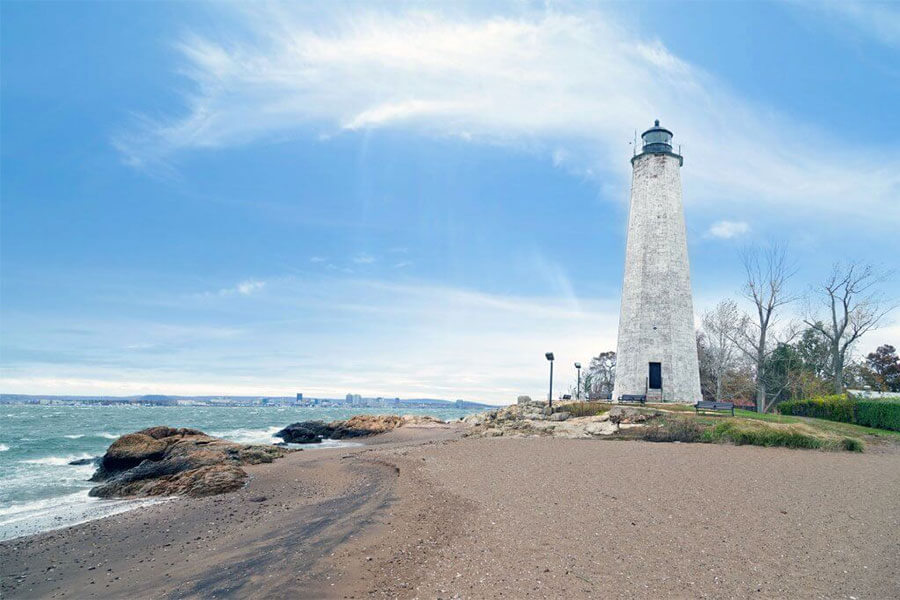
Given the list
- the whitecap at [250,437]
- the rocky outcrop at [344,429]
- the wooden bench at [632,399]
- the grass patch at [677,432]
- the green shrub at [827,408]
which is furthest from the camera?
the rocky outcrop at [344,429]

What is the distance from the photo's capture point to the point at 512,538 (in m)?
7.58

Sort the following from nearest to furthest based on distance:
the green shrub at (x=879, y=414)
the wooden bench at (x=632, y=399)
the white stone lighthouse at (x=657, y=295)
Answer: the green shrub at (x=879, y=414), the wooden bench at (x=632, y=399), the white stone lighthouse at (x=657, y=295)

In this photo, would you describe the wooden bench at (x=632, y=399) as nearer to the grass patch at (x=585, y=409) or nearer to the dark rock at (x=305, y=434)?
the grass patch at (x=585, y=409)

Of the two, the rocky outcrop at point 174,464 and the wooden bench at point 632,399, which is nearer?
the rocky outcrop at point 174,464

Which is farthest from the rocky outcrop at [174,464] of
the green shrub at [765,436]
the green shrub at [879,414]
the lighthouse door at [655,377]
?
the green shrub at [879,414]

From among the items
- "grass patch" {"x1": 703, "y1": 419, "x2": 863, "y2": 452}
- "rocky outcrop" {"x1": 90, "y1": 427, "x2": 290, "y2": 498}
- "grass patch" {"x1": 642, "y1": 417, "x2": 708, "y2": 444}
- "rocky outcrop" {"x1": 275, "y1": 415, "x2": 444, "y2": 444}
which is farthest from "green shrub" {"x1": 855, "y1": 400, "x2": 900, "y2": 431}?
"rocky outcrop" {"x1": 275, "y1": 415, "x2": 444, "y2": 444}

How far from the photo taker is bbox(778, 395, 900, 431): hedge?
23797mm

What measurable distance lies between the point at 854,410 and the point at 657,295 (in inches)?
412

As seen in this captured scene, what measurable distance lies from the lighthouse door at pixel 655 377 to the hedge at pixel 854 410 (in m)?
8.32

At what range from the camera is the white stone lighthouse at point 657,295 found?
27922 millimetres

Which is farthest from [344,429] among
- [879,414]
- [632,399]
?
[879,414]

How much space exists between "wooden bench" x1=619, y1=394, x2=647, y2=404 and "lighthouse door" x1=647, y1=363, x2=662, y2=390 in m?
1.32

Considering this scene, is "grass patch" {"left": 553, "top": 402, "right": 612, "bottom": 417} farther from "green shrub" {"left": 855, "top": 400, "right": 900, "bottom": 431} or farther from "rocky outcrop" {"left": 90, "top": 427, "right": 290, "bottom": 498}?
"rocky outcrop" {"left": 90, "top": 427, "right": 290, "bottom": 498}

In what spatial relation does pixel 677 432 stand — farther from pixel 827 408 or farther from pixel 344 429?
pixel 344 429
